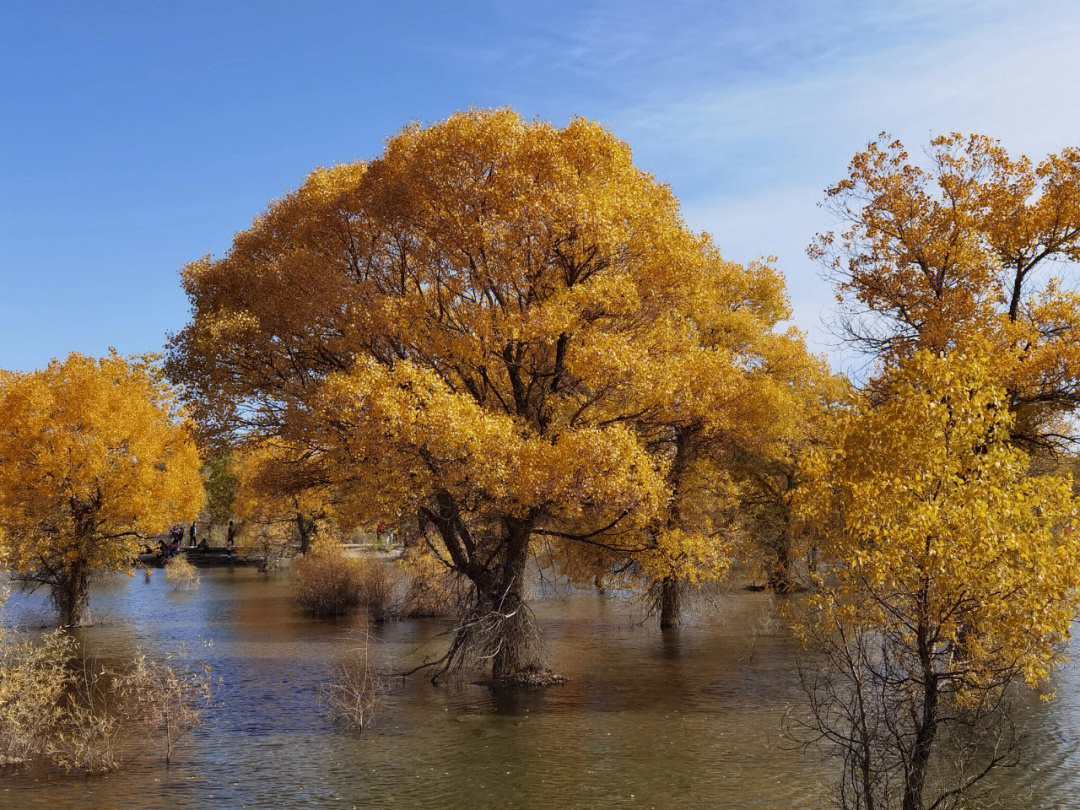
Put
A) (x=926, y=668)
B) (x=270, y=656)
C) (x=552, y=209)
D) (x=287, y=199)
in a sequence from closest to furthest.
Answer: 1. (x=926, y=668)
2. (x=552, y=209)
3. (x=287, y=199)
4. (x=270, y=656)

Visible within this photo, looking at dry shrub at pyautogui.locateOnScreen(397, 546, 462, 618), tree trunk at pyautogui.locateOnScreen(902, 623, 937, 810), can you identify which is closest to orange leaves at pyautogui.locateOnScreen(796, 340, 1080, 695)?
tree trunk at pyautogui.locateOnScreen(902, 623, 937, 810)

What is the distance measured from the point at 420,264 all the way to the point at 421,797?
1341cm

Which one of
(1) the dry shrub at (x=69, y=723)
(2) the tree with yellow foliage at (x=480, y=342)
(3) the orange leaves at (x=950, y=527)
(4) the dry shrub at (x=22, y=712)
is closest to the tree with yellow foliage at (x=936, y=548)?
(3) the orange leaves at (x=950, y=527)

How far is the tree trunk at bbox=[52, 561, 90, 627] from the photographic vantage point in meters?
38.5

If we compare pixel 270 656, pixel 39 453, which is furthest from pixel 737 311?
pixel 39 453

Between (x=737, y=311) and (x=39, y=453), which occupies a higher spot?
(x=737, y=311)

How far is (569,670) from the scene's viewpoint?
2706 cm

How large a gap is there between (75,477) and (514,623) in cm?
2187

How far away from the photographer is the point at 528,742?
62.2 feet

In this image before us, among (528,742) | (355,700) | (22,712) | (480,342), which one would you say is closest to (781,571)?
(480,342)

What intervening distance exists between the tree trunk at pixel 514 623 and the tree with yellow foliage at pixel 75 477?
18375 mm

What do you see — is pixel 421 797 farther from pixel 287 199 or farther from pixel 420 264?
pixel 287 199

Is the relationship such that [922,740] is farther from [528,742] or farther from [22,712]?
[22,712]

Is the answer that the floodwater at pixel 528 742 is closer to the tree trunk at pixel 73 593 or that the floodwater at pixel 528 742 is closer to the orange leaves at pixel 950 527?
the orange leaves at pixel 950 527
